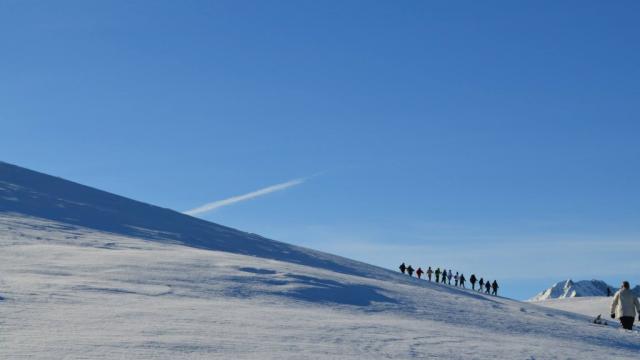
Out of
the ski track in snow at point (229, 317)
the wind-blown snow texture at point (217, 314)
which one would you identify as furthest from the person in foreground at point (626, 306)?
the ski track in snow at point (229, 317)

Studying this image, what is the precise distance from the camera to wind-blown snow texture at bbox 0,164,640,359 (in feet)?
28.4

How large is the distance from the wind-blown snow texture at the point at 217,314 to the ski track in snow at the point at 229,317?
0.09 feet

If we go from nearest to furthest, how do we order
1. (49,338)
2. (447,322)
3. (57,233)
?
(49,338)
(447,322)
(57,233)

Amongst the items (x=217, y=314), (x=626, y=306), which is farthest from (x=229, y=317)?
(x=626, y=306)

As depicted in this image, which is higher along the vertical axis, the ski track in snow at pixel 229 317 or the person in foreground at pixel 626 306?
the person in foreground at pixel 626 306

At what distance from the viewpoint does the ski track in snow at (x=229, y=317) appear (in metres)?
8.62

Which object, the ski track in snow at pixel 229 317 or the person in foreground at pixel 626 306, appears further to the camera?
the person in foreground at pixel 626 306

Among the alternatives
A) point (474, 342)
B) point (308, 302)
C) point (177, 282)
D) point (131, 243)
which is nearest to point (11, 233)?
point (131, 243)

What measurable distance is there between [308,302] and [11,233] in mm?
10975

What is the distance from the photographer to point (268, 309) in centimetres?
1240

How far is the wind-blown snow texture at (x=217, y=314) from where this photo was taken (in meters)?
8.66

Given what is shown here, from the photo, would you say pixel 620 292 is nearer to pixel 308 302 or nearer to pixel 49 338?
pixel 308 302

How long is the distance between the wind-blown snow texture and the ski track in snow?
0.09 feet

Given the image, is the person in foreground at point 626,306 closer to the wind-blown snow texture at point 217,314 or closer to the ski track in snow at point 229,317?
the wind-blown snow texture at point 217,314
